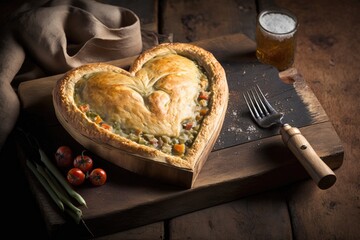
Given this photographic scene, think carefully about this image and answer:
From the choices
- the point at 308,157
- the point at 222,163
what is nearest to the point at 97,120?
the point at 222,163

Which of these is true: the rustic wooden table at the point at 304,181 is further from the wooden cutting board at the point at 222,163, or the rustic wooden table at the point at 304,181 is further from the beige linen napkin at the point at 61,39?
the beige linen napkin at the point at 61,39

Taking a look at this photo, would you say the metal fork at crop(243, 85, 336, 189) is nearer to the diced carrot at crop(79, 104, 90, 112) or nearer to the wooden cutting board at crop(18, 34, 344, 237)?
the wooden cutting board at crop(18, 34, 344, 237)

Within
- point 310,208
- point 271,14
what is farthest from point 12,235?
point 271,14

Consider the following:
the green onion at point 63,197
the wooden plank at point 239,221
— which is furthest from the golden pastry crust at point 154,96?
the wooden plank at point 239,221

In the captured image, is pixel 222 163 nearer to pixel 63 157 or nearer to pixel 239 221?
pixel 239 221

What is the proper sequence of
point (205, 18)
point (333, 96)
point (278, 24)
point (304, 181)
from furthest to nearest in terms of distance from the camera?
point (205, 18) → point (333, 96) → point (278, 24) → point (304, 181)

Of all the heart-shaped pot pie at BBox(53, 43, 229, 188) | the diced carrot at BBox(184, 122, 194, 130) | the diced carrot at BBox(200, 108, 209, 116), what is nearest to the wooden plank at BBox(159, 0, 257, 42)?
the heart-shaped pot pie at BBox(53, 43, 229, 188)
